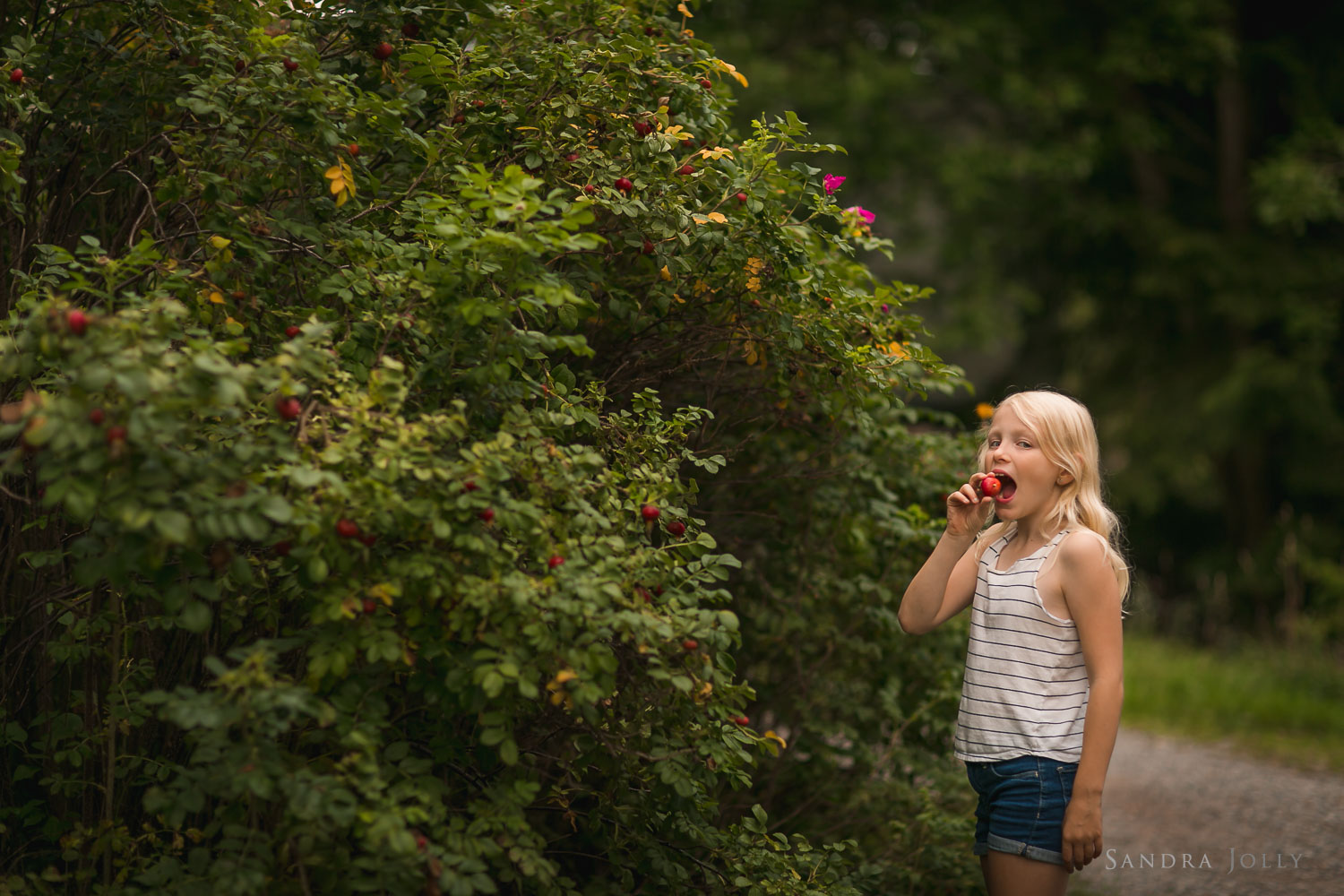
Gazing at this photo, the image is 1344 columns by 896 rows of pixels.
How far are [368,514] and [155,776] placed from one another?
1.02 m

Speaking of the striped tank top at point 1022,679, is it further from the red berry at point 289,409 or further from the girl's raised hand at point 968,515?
the red berry at point 289,409

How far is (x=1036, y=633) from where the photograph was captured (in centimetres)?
243

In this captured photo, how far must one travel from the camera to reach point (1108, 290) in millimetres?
11648

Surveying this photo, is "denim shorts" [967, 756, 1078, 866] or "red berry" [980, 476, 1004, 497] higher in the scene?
"red berry" [980, 476, 1004, 497]

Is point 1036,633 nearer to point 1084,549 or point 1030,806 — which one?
point 1084,549

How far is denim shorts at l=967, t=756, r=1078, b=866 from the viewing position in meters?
2.34

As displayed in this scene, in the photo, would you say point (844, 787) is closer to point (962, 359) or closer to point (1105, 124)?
point (1105, 124)

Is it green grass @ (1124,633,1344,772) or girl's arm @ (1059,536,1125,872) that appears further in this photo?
green grass @ (1124,633,1344,772)

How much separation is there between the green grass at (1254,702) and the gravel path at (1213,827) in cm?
39

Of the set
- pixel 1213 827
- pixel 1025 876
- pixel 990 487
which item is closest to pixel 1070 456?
pixel 990 487

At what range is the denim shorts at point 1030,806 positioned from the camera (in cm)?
234

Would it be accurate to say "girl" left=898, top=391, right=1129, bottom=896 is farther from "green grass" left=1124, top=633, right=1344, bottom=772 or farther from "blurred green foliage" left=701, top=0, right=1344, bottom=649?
"blurred green foliage" left=701, top=0, right=1344, bottom=649

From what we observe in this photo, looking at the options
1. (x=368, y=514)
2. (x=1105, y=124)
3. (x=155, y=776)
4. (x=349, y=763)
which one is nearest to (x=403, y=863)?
(x=349, y=763)

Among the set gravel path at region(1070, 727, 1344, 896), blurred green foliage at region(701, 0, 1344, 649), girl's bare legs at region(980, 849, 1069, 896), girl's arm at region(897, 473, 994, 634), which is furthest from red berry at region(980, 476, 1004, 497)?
blurred green foliage at region(701, 0, 1344, 649)
